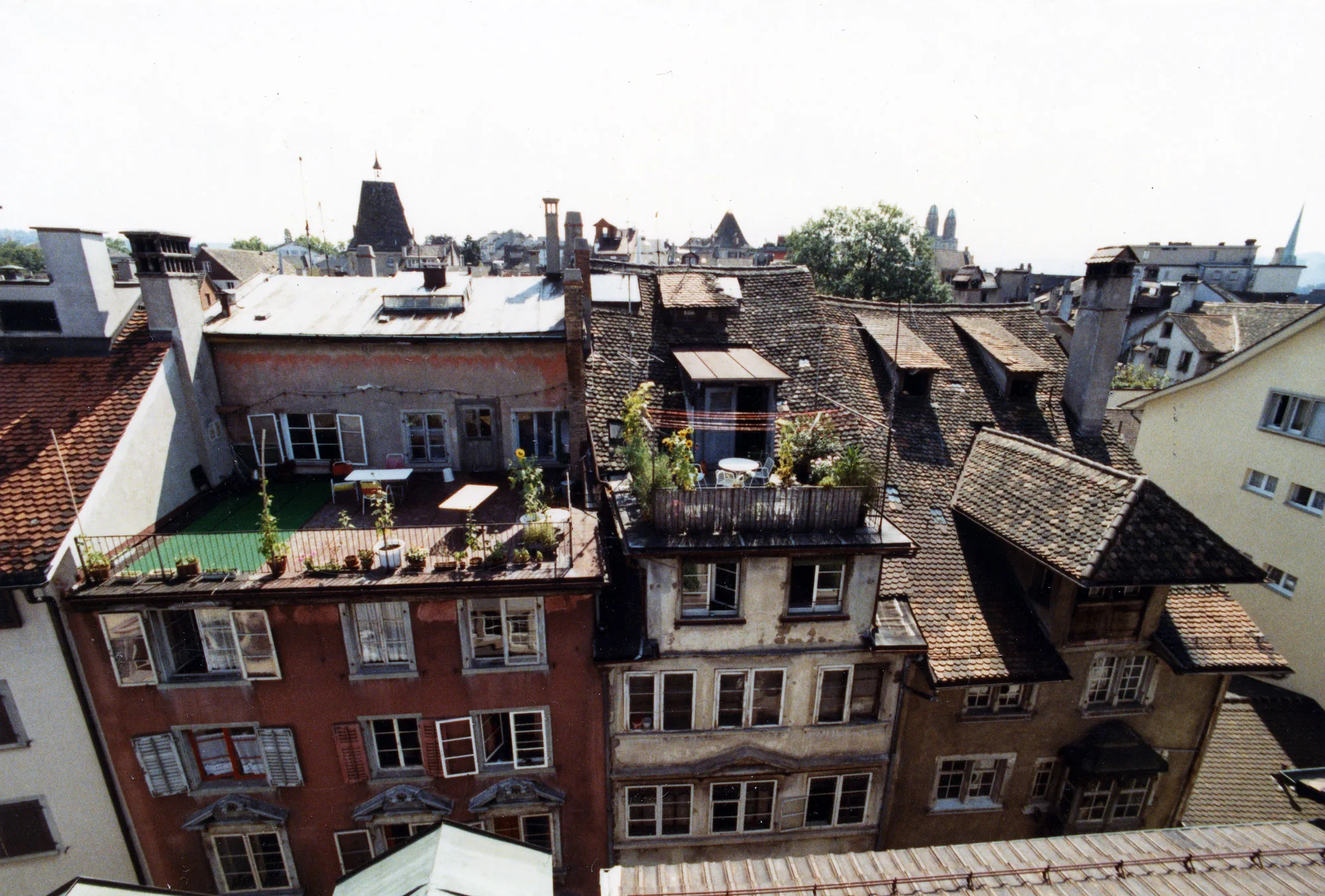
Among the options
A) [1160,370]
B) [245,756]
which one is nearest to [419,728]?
[245,756]

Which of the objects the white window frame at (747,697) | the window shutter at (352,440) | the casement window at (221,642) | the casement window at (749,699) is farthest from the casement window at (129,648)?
the casement window at (749,699)

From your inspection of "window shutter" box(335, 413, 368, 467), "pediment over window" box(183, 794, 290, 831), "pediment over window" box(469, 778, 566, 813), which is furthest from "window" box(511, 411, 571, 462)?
"pediment over window" box(183, 794, 290, 831)

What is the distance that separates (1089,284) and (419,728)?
24.8 meters

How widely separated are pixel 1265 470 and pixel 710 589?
23.5 m

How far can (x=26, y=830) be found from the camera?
1450 cm

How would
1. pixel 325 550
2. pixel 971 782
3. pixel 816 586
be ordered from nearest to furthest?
1. pixel 325 550
2. pixel 816 586
3. pixel 971 782

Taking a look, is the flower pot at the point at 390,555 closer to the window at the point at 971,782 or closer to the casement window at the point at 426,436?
the casement window at the point at 426,436

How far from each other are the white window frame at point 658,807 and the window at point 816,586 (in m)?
5.75

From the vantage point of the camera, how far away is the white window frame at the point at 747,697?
15.4 m

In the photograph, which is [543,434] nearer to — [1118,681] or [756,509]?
[756,509]

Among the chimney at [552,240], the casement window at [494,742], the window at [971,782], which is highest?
the chimney at [552,240]

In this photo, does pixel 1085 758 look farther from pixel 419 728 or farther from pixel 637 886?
pixel 419 728

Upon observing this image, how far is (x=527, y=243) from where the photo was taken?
166m

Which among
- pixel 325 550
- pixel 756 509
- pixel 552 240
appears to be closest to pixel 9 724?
pixel 325 550
